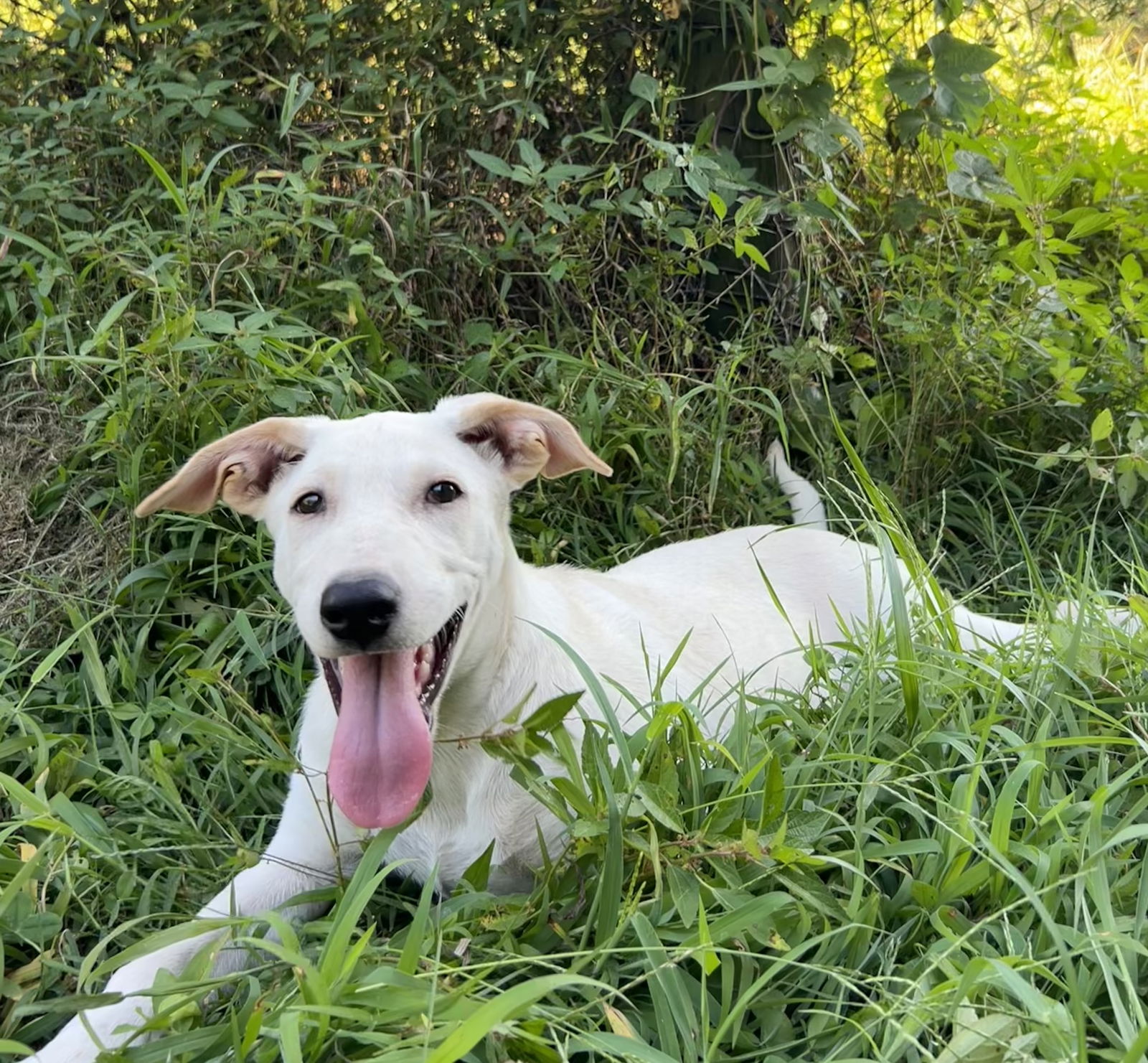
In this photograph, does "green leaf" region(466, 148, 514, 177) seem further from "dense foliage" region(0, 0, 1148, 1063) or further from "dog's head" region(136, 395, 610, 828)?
"dog's head" region(136, 395, 610, 828)

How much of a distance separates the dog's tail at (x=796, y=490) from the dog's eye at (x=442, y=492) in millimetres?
1913

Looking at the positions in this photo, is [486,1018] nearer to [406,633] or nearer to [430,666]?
[406,633]

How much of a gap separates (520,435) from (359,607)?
85 centimetres

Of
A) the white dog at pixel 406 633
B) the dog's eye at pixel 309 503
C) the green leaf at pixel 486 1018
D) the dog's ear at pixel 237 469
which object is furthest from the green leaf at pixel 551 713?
the dog's ear at pixel 237 469

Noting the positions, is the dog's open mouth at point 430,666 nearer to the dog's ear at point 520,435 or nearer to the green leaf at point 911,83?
the dog's ear at point 520,435

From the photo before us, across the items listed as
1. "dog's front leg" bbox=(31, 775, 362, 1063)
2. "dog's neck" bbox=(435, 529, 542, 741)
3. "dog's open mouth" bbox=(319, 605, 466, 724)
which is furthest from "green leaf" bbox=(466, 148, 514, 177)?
"dog's front leg" bbox=(31, 775, 362, 1063)

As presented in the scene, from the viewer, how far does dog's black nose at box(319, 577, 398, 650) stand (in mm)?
2102

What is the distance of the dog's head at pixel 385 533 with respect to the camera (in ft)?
7.12

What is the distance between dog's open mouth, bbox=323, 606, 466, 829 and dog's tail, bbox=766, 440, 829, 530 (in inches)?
84.0

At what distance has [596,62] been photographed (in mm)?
4543

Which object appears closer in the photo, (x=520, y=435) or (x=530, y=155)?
(x=520, y=435)

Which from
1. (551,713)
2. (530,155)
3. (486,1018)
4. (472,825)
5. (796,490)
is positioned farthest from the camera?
(796,490)

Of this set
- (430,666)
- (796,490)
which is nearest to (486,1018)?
(430,666)

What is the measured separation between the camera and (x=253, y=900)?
2.49 meters
